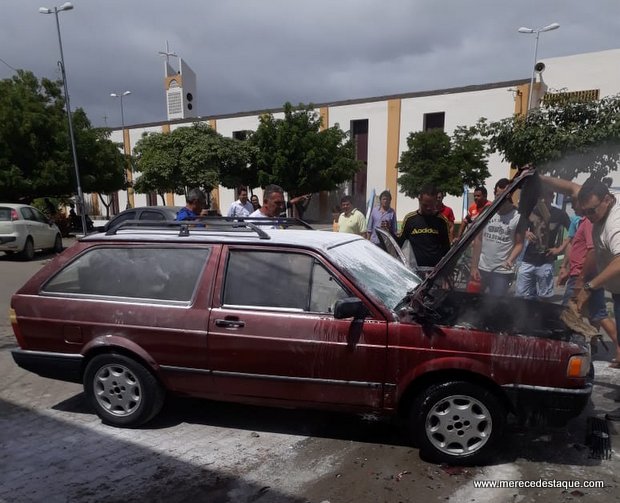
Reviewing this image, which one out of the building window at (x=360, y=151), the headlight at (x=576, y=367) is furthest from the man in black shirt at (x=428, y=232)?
the building window at (x=360, y=151)

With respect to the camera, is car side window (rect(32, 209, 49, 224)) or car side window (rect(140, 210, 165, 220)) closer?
car side window (rect(140, 210, 165, 220))

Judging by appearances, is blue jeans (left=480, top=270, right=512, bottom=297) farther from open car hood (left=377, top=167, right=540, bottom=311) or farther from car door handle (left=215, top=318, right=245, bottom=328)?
car door handle (left=215, top=318, right=245, bottom=328)

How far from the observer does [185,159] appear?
28781 millimetres

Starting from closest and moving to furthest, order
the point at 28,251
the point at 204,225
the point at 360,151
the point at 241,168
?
the point at 204,225 → the point at 28,251 → the point at 241,168 → the point at 360,151

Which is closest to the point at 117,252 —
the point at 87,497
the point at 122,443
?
the point at 122,443

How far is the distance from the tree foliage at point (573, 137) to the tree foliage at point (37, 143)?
19.2 meters

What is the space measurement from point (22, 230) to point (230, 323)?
11771 millimetres

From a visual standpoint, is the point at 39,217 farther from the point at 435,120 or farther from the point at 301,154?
the point at 435,120

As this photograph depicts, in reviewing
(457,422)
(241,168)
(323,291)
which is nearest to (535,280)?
(457,422)

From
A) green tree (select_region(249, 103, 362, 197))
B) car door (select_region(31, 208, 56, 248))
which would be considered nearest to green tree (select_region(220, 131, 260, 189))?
green tree (select_region(249, 103, 362, 197))

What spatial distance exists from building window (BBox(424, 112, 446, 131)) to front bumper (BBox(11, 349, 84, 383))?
3009cm

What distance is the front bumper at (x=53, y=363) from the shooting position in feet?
11.7

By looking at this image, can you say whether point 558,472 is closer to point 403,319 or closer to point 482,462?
point 482,462

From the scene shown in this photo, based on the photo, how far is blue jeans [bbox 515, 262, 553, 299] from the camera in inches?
209
